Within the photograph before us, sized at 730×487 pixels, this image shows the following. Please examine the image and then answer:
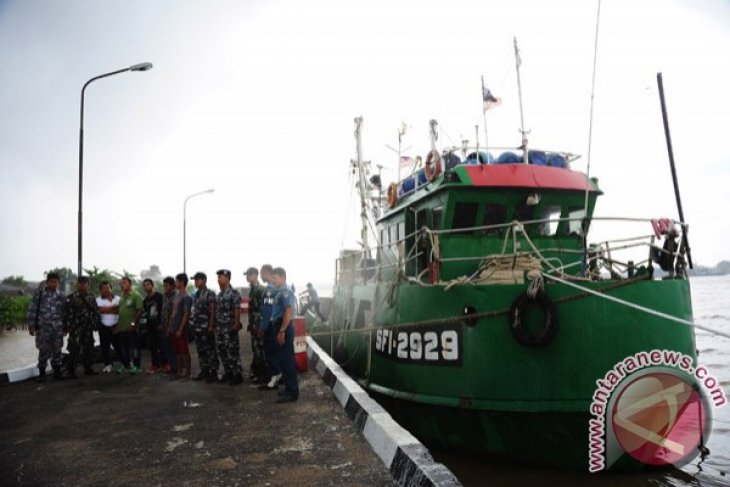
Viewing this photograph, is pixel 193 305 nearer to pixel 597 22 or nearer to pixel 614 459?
pixel 614 459

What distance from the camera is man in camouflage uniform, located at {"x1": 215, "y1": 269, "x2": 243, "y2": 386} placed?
770cm

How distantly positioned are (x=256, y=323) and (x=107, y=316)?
3.37 meters

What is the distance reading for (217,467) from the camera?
411 centimetres

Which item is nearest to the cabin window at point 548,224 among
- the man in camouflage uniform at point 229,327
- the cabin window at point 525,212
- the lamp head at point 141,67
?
the cabin window at point 525,212

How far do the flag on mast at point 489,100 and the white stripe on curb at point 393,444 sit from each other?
7321mm

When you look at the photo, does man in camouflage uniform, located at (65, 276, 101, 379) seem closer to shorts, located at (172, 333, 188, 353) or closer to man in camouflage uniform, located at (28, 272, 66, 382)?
man in camouflage uniform, located at (28, 272, 66, 382)

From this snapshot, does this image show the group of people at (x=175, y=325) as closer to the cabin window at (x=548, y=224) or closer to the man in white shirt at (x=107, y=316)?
the man in white shirt at (x=107, y=316)

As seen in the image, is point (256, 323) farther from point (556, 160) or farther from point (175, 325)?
point (556, 160)

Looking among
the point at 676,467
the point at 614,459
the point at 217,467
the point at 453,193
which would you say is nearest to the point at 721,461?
the point at 676,467

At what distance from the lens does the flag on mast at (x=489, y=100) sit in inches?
436

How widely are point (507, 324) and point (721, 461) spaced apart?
567 centimetres

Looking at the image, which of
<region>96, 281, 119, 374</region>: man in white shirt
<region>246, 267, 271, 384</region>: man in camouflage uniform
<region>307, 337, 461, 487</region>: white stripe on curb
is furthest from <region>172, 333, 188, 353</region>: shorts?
<region>307, 337, 461, 487</region>: white stripe on curb

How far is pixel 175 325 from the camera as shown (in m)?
8.25

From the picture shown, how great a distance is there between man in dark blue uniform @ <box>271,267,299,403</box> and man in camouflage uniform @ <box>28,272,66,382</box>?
425cm
